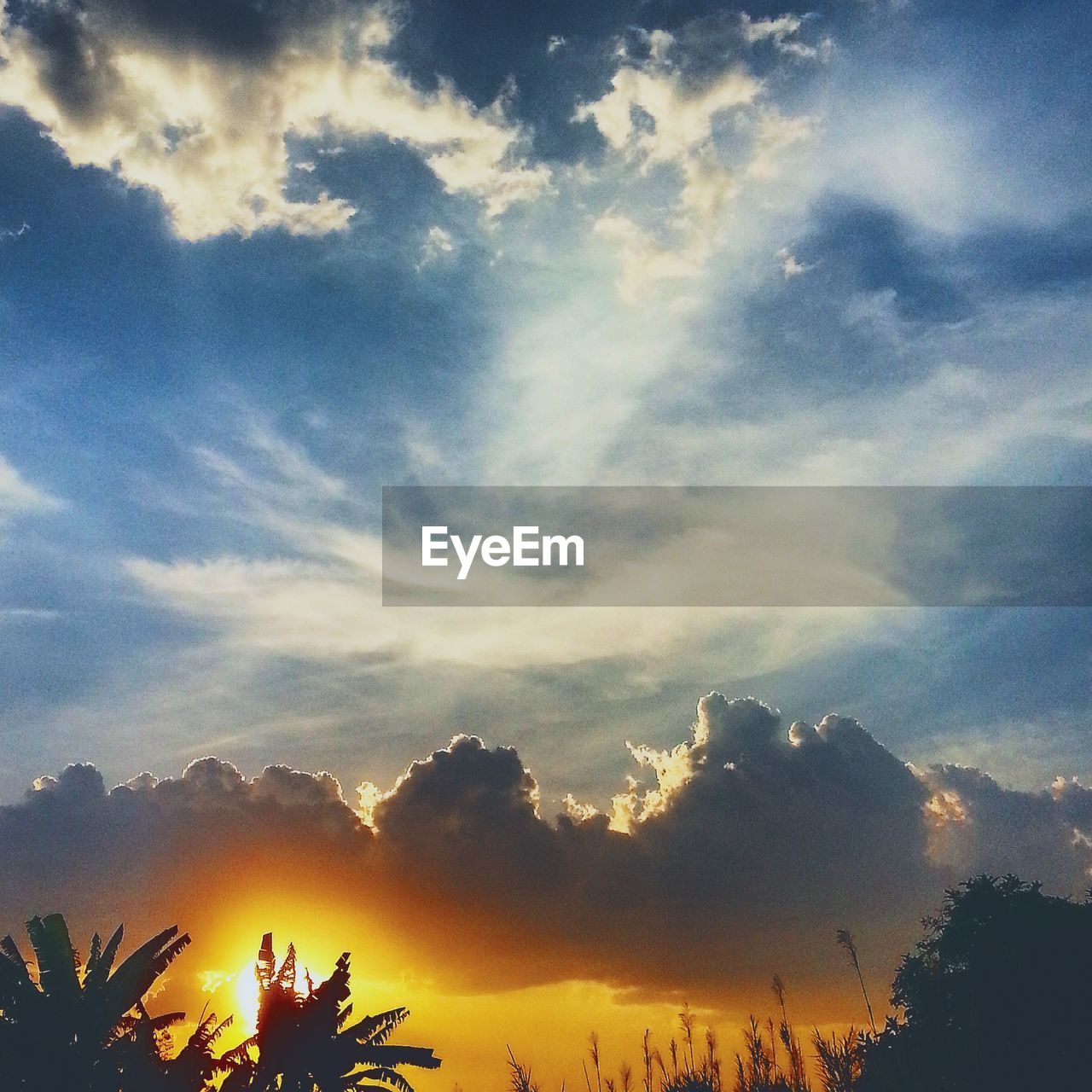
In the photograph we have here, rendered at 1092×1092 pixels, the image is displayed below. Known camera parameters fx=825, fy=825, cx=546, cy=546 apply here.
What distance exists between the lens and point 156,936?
2905cm

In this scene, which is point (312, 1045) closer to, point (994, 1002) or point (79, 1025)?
point (79, 1025)

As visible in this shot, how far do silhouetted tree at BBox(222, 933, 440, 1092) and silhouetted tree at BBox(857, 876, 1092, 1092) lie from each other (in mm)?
22941

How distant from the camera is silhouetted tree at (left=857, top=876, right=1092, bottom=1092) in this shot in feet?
113

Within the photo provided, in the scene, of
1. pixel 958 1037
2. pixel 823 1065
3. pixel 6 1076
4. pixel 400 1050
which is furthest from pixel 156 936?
pixel 958 1037

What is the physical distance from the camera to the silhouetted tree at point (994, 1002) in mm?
34375

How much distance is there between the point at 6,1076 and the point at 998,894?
42906mm

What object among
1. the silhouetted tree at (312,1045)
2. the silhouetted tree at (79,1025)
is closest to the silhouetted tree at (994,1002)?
the silhouetted tree at (312,1045)

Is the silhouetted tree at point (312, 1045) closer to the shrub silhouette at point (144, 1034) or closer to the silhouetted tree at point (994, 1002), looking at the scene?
the shrub silhouette at point (144, 1034)

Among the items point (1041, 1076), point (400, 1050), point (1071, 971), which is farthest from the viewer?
point (1071, 971)

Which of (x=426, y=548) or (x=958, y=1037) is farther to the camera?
(x=958, y=1037)

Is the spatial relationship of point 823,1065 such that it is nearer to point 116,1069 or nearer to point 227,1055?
point 227,1055

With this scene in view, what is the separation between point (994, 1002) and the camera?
122ft

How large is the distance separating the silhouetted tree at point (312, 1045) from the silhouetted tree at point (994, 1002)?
22.9 m

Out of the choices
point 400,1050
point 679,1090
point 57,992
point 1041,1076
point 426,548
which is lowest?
point 679,1090
